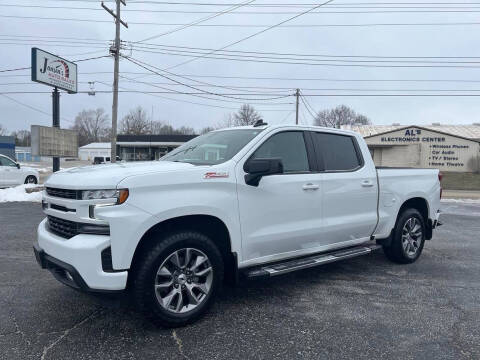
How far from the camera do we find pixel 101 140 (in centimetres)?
11588

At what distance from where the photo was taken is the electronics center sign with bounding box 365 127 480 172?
33.0 m

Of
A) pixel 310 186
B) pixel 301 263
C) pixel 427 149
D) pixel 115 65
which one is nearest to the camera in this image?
pixel 301 263

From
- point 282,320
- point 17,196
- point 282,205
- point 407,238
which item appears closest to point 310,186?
point 282,205

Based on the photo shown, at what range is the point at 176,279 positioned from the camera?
3400 millimetres

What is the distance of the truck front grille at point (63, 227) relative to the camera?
3213 millimetres

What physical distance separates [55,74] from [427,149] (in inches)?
1192

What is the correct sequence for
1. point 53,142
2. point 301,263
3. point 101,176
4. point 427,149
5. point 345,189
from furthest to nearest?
point 427,149 → point 53,142 → point 345,189 → point 301,263 → point 101,176

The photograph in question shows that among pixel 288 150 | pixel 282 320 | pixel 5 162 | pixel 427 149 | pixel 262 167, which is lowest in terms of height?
pixel 282 320

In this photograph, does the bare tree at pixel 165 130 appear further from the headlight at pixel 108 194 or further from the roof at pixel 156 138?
the headlight at pixel 108 194

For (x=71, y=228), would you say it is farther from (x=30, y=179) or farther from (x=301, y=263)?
(x=30, y=179)

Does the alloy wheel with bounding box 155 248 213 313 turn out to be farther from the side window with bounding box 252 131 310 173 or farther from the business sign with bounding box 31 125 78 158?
the business sign with bounding box 31 125 78 158

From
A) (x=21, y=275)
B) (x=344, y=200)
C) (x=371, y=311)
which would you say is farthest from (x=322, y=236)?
(x=21, y=275)

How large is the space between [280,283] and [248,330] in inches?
52.9

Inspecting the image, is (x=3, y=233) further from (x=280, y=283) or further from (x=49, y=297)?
(x=280, y=283)
